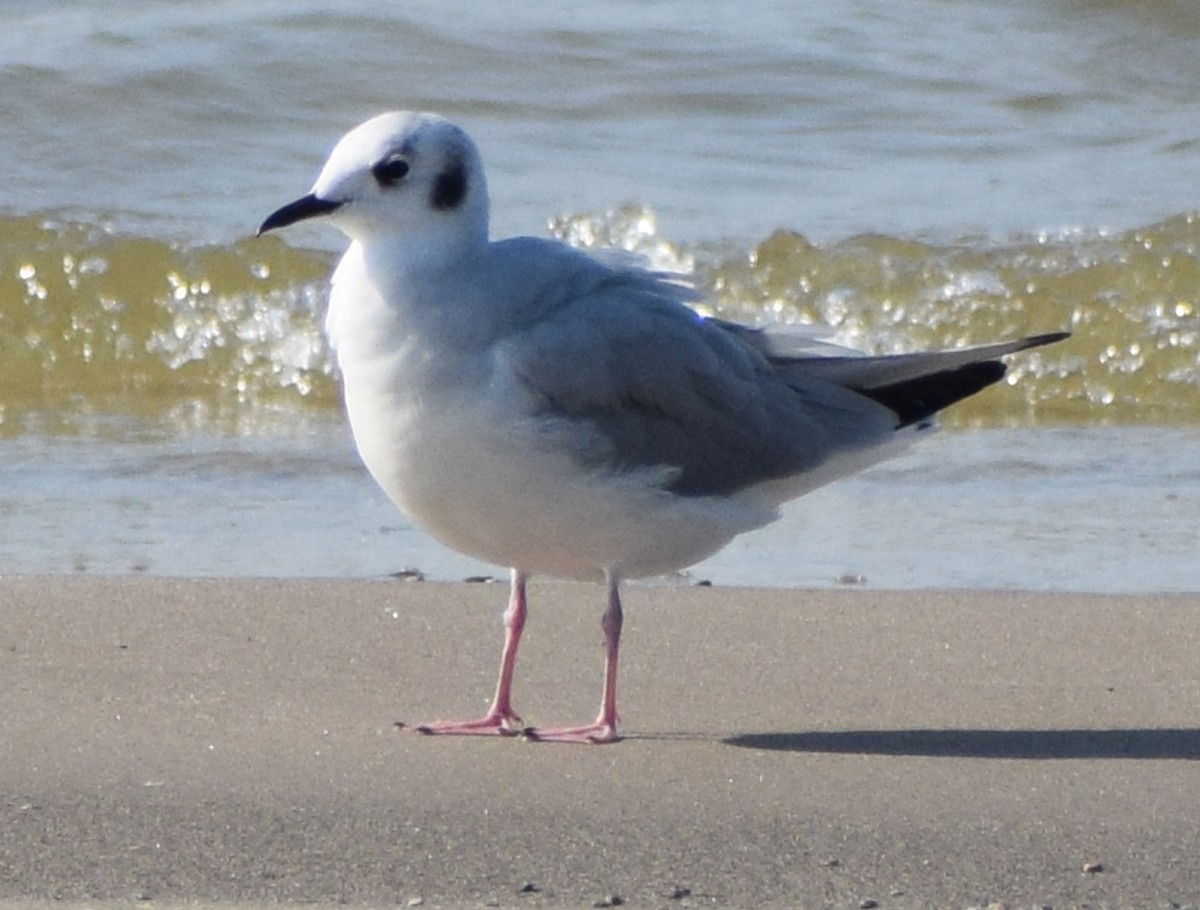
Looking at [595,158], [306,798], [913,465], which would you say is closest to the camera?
[306,798]

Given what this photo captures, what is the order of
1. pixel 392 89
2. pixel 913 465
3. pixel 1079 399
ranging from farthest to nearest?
pixel 392 89
pixel 1079 399
pixel 913 465

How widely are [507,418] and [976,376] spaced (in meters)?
1.06

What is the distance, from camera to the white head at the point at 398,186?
3994 mm

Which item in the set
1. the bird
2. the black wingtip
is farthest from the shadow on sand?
the black wingtip

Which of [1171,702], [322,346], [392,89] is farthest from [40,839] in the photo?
[392,89]

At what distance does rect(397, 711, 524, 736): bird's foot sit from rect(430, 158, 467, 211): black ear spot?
89cm

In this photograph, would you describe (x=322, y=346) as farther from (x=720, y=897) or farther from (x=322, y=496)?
(x=720, y=897)

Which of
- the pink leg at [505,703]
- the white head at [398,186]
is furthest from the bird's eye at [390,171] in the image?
the pink leg at [505,703]

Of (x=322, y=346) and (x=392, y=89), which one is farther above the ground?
(x=392, y=89)

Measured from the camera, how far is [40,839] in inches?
127

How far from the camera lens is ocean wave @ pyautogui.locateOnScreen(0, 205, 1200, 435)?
8180mm

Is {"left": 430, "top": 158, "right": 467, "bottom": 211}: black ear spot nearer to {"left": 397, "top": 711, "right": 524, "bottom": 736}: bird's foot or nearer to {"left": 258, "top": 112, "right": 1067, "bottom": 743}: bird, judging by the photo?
{"left": 258, "top": 112, "right": 1067, "bottom": 743}: bird

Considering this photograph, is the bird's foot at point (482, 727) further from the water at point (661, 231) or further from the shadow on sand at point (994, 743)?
the water at point (661, 231)

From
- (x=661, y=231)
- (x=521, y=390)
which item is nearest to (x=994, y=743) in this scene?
(x=521, y=390)
